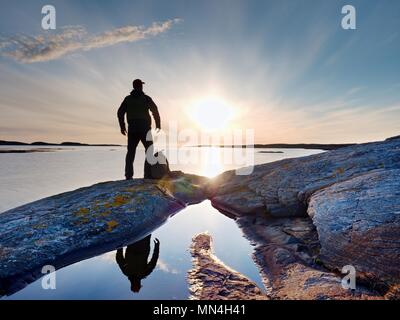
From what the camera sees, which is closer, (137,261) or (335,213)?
(137,261)

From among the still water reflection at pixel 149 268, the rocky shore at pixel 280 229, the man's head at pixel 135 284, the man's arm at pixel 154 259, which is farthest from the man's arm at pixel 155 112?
the man's head at pixel 135 284

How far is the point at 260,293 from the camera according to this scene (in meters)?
4.25

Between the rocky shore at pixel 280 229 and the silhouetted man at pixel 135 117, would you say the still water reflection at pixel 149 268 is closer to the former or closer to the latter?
the rocky shore at pixel 280 229

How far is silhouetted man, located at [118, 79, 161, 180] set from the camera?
428 inches

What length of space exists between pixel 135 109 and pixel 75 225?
6158mm

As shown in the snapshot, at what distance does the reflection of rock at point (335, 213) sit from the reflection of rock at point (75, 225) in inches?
133

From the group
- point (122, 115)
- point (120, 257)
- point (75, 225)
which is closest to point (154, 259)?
point (120, 257)

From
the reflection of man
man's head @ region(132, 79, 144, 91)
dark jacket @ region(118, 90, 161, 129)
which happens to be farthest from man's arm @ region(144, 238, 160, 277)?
man's head @ region(132, 79, 144, 91)

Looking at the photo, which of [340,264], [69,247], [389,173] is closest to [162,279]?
[69,247]

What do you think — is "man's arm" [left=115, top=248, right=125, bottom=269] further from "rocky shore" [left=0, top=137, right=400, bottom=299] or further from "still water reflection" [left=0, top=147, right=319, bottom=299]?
"rocky shore" [left=0, top=137, right=400, bottom=299]

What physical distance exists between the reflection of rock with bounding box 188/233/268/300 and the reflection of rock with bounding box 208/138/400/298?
490 mm

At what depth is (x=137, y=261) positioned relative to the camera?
17.7 feet

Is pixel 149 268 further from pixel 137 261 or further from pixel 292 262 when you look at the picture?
pixel 292 262
